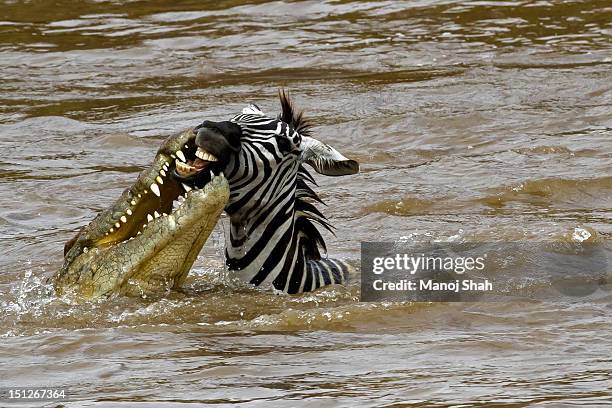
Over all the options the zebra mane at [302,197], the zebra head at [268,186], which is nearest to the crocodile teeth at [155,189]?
the zebra head at [268,186]

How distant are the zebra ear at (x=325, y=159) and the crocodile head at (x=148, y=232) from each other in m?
0.48

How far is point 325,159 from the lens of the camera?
20.1ft

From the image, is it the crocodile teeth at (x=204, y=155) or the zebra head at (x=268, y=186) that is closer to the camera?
the crocodile teeth at (x=204, y=155)

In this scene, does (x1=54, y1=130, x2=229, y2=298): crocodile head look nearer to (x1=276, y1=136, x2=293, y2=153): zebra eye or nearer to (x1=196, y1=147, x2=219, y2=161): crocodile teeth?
(x1=196, y1=147, x2=219, y2=161): crocodile teeth

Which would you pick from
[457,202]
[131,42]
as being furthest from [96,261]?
[131,42]

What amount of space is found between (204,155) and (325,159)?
24.1 inches

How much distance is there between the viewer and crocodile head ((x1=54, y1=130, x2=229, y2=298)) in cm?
582

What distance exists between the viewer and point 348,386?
16.7 feet

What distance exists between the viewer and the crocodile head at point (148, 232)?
5820 mm

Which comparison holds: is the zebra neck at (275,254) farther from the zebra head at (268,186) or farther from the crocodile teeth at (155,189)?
the crocodile teeth at (155,189)

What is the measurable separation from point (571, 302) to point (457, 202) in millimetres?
2318

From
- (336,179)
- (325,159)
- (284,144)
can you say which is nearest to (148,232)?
(284,144)

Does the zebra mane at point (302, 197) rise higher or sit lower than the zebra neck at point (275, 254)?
higher

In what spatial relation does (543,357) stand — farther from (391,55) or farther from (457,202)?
(391,55)
